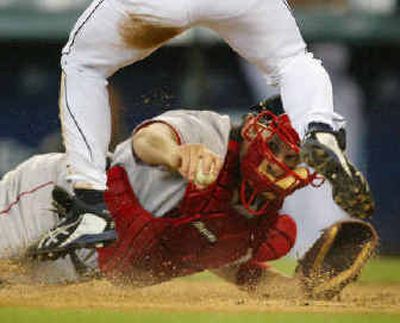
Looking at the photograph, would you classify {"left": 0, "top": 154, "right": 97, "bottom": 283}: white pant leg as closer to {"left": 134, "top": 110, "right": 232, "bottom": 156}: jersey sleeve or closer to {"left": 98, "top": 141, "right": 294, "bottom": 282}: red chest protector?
{"left": 98, "top": 141, "right": 294, "bottom": 282}: red chest protector

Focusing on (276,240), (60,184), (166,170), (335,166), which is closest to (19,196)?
(60,184)

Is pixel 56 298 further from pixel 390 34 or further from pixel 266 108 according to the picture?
pixel 390 34

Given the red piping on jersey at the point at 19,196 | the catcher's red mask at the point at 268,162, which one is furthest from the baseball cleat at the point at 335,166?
the red piping on jersey at the point at 19,196

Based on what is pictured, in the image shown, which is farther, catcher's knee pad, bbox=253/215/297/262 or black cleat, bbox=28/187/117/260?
catcher's knee pad, bbox=253/215/297/262

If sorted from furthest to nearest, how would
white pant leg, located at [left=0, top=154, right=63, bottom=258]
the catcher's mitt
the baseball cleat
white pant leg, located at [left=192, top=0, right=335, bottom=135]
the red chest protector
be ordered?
white pant leg, located at [left=0, top=154, right=63, bottom=258]
the red chest protector
the catcher's mitt
white pant leg, located at [left=192, top=0, right=335, bottom=135]
the baseball cleat

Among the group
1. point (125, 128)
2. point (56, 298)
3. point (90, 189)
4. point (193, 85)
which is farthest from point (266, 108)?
point (193, 85)

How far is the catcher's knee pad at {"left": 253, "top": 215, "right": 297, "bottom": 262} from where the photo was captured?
3.87 metres

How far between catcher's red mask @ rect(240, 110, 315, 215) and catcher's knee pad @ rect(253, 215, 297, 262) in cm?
16

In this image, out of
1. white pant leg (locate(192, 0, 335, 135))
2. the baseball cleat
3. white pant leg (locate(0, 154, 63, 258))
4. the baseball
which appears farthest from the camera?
white pant leg (locate(0, 154, 63, 258))

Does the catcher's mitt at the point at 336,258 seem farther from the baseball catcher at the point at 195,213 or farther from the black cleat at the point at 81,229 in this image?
the black cleat at the point at 81,229

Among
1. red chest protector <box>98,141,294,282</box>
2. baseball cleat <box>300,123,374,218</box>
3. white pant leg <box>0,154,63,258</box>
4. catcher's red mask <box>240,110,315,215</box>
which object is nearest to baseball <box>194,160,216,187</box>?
baseball cleat <box>300,123,374,218</box>

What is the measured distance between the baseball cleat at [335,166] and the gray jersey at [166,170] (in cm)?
64

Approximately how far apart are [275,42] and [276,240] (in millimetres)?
791

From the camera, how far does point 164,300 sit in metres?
3.88
